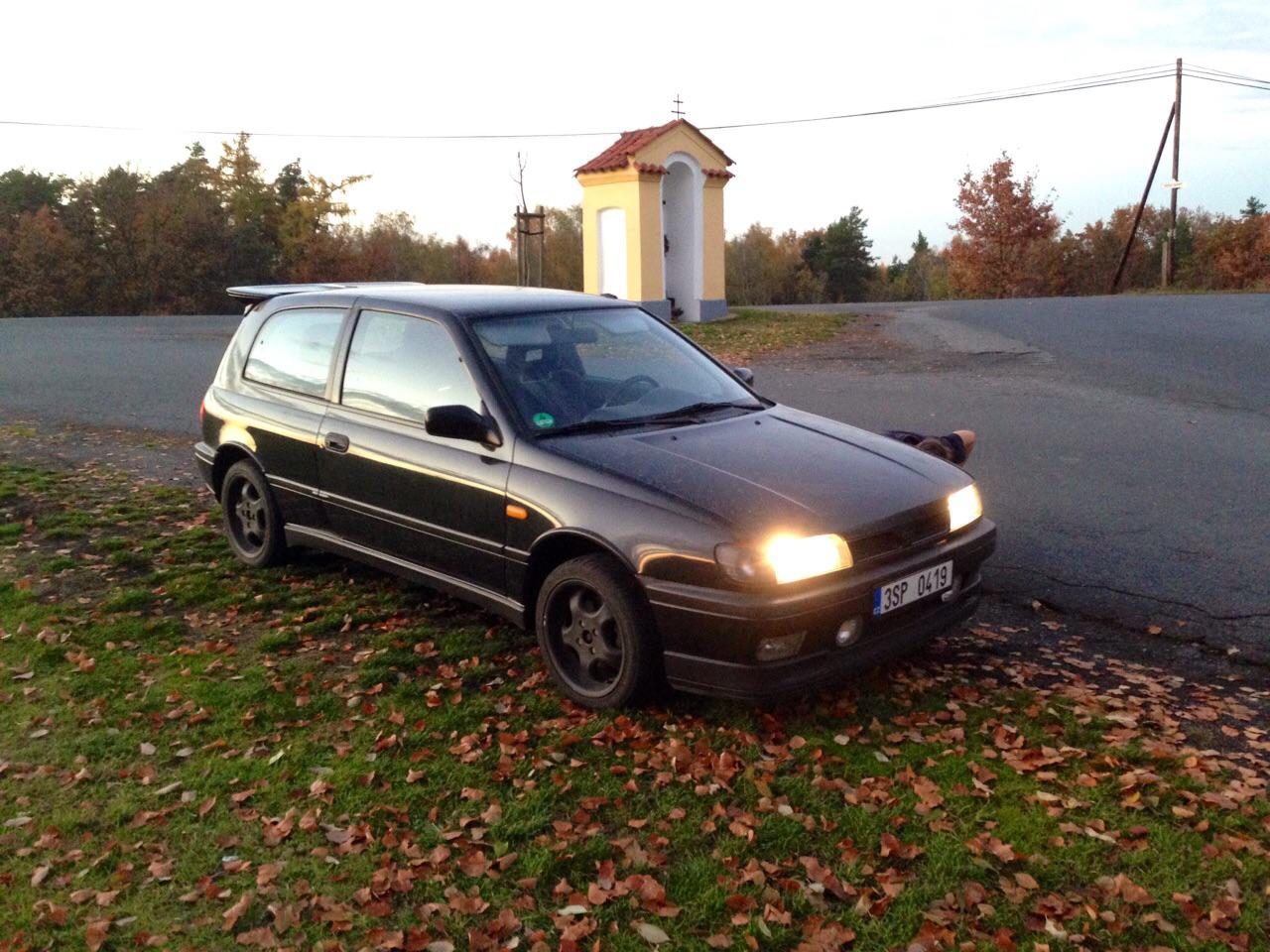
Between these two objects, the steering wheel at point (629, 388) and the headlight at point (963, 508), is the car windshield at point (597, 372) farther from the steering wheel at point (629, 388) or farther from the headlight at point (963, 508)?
the headlight at point (963, 508)

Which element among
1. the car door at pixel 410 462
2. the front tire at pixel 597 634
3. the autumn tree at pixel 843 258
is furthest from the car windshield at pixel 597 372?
the autumn tree at pixel 843 258

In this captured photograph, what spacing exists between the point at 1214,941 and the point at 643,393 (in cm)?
323

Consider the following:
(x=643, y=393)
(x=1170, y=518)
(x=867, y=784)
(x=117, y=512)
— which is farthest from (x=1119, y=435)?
(x=117, y=512)

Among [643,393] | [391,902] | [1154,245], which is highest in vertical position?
[1154,245]

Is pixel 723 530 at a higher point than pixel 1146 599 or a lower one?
higher

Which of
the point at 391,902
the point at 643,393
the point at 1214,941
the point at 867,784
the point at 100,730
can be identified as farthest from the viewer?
the point at 643,393

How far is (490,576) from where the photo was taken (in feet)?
16.0

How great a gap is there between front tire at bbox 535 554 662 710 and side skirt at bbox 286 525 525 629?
0.26m

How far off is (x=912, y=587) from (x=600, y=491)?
1325 millimetres

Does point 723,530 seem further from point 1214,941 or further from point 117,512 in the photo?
point 117,512

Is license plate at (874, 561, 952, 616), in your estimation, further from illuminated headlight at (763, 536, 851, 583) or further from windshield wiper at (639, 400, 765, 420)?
windshield wiper at (639, 400, 765, 420)

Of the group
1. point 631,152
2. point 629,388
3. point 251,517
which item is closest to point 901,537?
point 629,388

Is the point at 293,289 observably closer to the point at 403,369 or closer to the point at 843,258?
the point at 403,369

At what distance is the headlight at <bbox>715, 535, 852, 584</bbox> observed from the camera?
3.96 m
